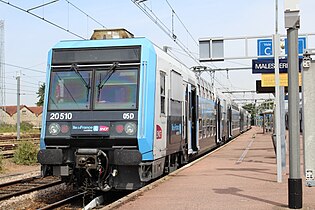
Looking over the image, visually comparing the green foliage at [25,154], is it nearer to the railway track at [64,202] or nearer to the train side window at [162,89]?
the railway track at [64,202]

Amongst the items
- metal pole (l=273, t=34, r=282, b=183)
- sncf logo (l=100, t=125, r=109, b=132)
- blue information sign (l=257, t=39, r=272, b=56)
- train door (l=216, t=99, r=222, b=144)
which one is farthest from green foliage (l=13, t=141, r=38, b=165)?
metal pole (l=273, t=34, r=282, b=183)

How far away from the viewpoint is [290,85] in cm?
820

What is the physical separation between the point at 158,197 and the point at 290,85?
3.56m

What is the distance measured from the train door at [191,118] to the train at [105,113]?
12.8 ft

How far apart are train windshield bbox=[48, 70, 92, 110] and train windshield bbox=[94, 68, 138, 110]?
23 centimetres

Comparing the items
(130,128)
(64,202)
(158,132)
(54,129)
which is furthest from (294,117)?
(64,202)

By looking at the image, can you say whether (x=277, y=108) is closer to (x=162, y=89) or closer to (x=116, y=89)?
(x=162, y=89)

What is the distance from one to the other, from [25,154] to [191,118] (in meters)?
10.1

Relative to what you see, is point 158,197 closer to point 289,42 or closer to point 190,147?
point 289,42

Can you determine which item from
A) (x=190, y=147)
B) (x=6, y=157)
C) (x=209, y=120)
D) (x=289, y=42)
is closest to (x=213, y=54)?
(x=209, y=120)

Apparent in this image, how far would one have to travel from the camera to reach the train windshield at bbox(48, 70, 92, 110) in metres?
10.8

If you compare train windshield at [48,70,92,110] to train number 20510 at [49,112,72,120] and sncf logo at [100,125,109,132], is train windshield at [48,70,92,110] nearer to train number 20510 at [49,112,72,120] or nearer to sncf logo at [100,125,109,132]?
train number 20510 at [49,112,72,120]

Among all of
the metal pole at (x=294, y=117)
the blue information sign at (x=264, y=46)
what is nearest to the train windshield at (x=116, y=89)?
the metal pole at (x=294, y=117)

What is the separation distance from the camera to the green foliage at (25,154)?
75.2ft
